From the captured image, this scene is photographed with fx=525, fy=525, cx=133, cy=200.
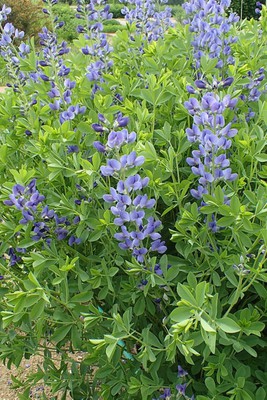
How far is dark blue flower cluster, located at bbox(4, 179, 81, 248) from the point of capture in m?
1.61

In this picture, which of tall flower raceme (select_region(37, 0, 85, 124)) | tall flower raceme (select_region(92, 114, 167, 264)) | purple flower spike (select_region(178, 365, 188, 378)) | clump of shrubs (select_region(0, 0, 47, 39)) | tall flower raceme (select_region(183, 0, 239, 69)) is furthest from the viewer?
clump of shrubs (select_region(0, 0, 47, 39))

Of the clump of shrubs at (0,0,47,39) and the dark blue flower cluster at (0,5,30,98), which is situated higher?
the dark blue flower cluster at (0,5,30,98)

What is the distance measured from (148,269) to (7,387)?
2.05 meters

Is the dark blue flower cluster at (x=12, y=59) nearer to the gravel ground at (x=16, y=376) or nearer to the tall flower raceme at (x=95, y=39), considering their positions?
the tall flower raceme at (x=95, y=39)

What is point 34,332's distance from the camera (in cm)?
205

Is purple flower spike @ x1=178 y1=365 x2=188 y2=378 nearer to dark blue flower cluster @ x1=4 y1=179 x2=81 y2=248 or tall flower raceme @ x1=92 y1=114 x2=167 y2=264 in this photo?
tall flower raceme @ x1=92 y1=114 x2=167 y2=264

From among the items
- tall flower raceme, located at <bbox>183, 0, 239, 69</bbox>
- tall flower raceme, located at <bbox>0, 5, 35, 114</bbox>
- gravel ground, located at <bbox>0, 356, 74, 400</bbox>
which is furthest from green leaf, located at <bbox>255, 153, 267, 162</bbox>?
gravel ground, located at <bbox>0, 356, 74, 400</bbox>

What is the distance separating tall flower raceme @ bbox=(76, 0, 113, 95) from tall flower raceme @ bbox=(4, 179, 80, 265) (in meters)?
0.62

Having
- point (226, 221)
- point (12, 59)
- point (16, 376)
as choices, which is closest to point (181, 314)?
point (226, 221)

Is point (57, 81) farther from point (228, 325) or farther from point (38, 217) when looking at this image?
point (228, 325)

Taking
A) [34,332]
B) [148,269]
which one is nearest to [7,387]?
[34,332]

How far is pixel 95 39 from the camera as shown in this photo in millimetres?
2402

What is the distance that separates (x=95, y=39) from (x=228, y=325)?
5.07 feet

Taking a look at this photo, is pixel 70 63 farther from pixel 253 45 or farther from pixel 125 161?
pixel 125 161
